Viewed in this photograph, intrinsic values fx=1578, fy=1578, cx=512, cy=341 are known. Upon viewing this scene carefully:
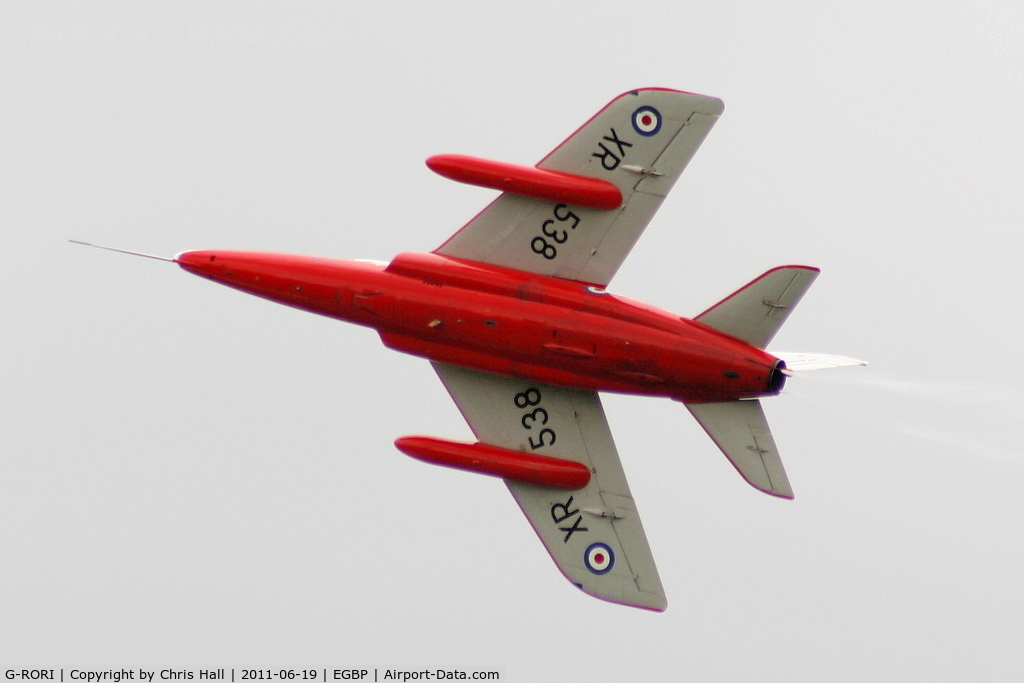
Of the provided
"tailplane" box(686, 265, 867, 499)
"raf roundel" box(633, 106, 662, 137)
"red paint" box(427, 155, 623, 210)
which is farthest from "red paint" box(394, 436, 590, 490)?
"raf roundel" box(633, 106, 662, 137)

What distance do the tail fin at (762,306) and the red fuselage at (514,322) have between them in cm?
21

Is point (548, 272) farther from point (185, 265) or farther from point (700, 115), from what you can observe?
point (185, 265)

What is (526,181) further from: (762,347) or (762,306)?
(762,347)

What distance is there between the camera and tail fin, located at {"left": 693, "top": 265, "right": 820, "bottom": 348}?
27375mm

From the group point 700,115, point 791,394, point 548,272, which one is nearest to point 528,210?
point 548,272

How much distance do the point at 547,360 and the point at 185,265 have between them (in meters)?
7.05

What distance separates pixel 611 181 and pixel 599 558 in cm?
709

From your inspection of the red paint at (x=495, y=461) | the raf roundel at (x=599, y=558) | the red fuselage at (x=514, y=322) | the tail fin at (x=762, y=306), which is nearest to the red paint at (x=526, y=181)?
the red fuselage at (x=514, y=322)

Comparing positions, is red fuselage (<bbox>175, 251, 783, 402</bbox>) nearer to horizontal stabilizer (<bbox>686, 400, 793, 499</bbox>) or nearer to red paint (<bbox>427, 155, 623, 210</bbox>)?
horizontal stabilizer (<bbox>686, 400, 793, 499</bbox>)

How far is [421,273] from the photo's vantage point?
28.6 metres

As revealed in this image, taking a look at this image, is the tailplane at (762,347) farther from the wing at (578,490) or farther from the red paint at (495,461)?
the red paint at (495,461)

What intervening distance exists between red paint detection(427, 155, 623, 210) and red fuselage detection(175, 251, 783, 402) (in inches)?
59.3

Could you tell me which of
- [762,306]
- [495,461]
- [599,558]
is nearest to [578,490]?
[599,558]

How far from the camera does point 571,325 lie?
28.0 metres
